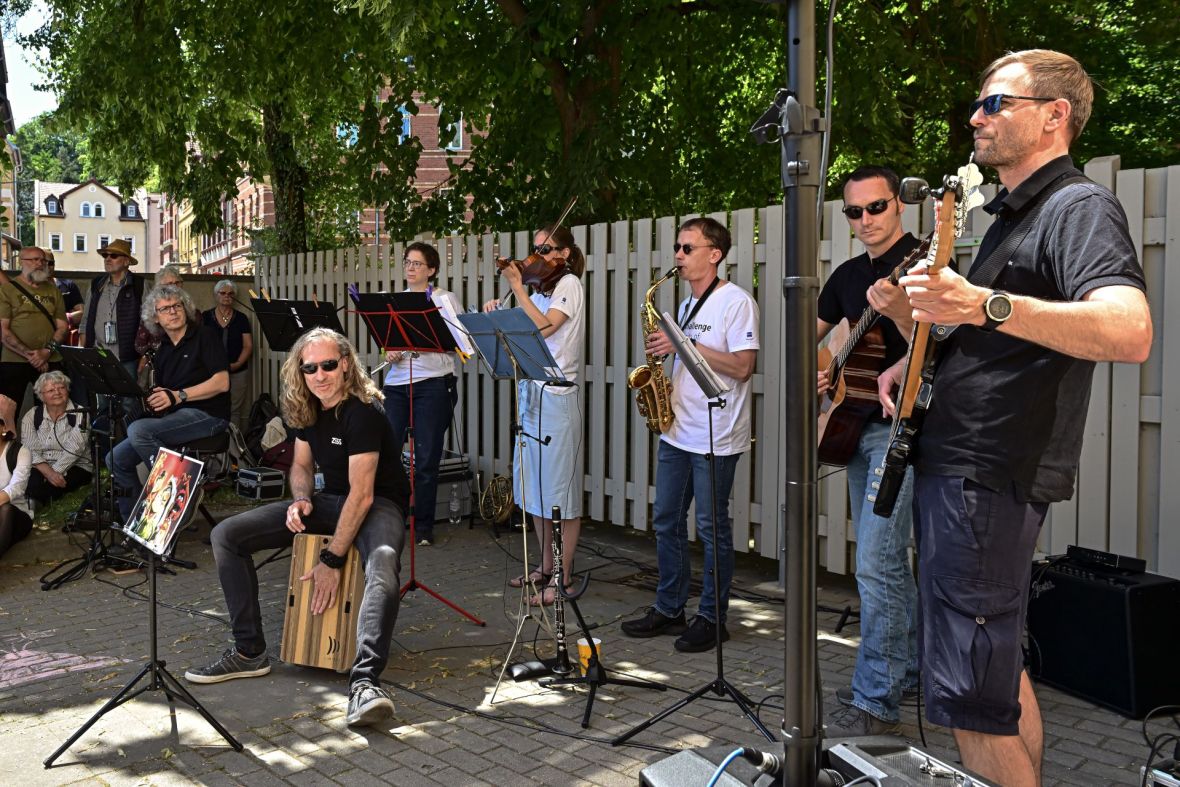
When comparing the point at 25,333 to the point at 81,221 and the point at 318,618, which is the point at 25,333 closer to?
the point at 318,618

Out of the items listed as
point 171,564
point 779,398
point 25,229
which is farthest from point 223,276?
point 25,229

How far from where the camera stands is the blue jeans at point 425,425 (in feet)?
26.1

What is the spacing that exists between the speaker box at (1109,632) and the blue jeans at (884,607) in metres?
0.87

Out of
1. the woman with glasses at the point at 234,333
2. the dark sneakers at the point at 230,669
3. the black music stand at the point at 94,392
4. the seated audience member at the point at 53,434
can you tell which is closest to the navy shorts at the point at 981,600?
the dark sneakers at the point at 230,669

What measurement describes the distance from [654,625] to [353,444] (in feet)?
6.40

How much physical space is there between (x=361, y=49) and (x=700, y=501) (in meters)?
7.12

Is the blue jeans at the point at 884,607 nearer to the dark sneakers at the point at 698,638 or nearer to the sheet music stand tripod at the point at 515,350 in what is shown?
the dark sneakers at the point at 698,638

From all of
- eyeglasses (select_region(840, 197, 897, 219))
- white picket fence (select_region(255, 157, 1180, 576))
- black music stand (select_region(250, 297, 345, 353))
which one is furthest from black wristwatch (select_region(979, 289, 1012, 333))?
black music stand (select_region(250, 297, 345, 353))

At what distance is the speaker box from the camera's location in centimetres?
439

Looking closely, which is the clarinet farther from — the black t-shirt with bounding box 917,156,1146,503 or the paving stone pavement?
the black t-shirt with bounding box 917,156,1146,503

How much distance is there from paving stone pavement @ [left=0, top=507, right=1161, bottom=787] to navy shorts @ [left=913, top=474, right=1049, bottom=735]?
1525 millimetres

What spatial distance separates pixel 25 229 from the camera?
10006cm

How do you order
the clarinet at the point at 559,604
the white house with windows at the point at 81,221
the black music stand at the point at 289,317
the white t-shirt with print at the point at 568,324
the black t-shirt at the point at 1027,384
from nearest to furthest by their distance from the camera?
the black t-shirt at the point at 1027,384, the clarinet at the point at 559,604, the white t-shirt with print at the point at 568,324, the black music stand at the point at 289,317, the white house with windows at the point at 81,221

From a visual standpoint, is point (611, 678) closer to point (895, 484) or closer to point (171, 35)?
point (895, 484)
